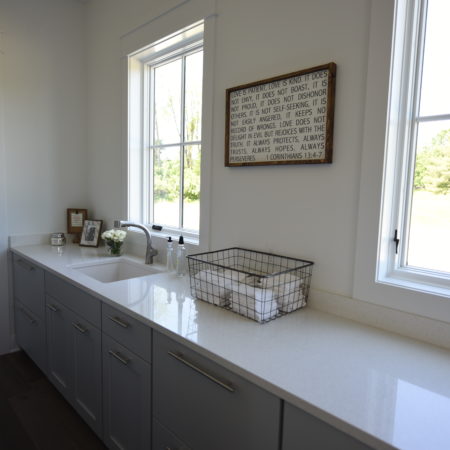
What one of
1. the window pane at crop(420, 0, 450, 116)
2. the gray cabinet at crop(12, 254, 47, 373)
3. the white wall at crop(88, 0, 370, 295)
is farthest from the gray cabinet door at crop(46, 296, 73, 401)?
the window pane at crop(420, 0, 450, 116)

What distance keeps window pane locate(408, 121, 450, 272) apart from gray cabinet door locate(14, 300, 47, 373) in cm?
223

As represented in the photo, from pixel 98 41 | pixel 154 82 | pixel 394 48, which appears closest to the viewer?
pixel 394 48

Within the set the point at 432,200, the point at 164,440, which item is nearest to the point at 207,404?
the point at 164,440

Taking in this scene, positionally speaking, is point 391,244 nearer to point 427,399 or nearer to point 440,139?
point 440,139

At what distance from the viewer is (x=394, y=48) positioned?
4.08 ft

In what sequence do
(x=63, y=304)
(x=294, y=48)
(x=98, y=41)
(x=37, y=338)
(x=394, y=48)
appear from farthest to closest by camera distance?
1. (x=98, y=41)
2. (x=37, y=338)
3. (x=63, y=304)
4. (x=294, y=48)
5. (x=394, y=48)

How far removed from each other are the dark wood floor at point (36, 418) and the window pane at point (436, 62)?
2176mm

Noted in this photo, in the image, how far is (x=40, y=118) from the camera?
9.29 ft

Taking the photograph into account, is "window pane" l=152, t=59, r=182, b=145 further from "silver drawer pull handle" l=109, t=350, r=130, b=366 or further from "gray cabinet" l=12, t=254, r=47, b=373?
"silver drawer pull handle" l=109, t=350, r=130, b=366

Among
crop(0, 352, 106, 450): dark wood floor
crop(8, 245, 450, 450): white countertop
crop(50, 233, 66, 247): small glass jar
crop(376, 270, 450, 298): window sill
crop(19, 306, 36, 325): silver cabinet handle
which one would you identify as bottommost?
crop(0, 352, 106, 450): dark wood floor

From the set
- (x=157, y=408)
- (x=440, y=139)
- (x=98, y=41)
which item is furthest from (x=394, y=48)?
(x=98, y=41)

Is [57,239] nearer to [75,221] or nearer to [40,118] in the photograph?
[75,221]

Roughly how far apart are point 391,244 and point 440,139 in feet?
1.33

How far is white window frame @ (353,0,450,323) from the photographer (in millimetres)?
1229
